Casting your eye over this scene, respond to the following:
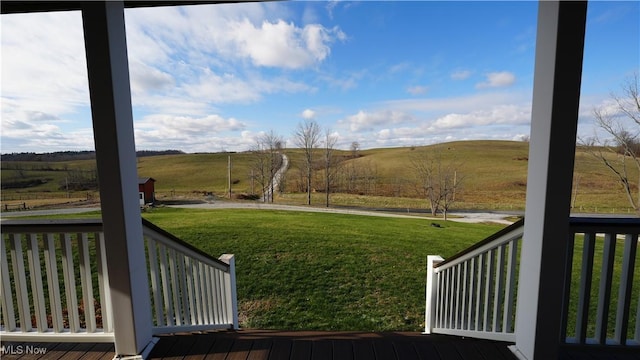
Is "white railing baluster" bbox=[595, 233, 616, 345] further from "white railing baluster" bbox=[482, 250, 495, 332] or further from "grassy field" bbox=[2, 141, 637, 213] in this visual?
"grassy field" bbox=[2, 141, 637, 213]

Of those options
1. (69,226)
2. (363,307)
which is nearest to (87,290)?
(69,226)

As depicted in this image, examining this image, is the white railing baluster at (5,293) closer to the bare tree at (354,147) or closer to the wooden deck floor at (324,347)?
the wooden deck floor at (324,347)

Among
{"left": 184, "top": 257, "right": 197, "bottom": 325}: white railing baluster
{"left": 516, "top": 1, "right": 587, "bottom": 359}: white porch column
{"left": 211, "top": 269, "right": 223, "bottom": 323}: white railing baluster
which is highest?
{"left": 516, "top": 1, "right": 587, "bottom": 359}: white porch column

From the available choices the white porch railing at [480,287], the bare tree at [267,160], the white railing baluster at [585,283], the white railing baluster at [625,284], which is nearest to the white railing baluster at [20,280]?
the white porch railing at [480,287]

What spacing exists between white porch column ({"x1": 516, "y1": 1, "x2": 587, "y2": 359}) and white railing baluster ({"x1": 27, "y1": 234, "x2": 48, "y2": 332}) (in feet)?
9.56

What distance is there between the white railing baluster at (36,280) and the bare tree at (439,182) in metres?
17.0

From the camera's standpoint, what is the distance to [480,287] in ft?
6.29

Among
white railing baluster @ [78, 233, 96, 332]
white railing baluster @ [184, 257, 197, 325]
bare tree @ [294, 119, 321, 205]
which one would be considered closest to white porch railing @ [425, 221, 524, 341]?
white railing baluster @ [184, 257, 197, 325]

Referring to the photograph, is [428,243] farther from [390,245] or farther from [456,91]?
[456,91]

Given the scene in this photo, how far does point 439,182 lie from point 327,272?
14.2 m

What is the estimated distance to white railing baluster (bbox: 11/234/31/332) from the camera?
5.74 ft

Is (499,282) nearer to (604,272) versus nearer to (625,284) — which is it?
(604,272)

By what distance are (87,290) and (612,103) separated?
11534mm

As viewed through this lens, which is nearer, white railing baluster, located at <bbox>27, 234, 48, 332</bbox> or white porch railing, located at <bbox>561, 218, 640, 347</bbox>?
white porch railing, located at <bbox>561, 218, 640, 347</bbox>
